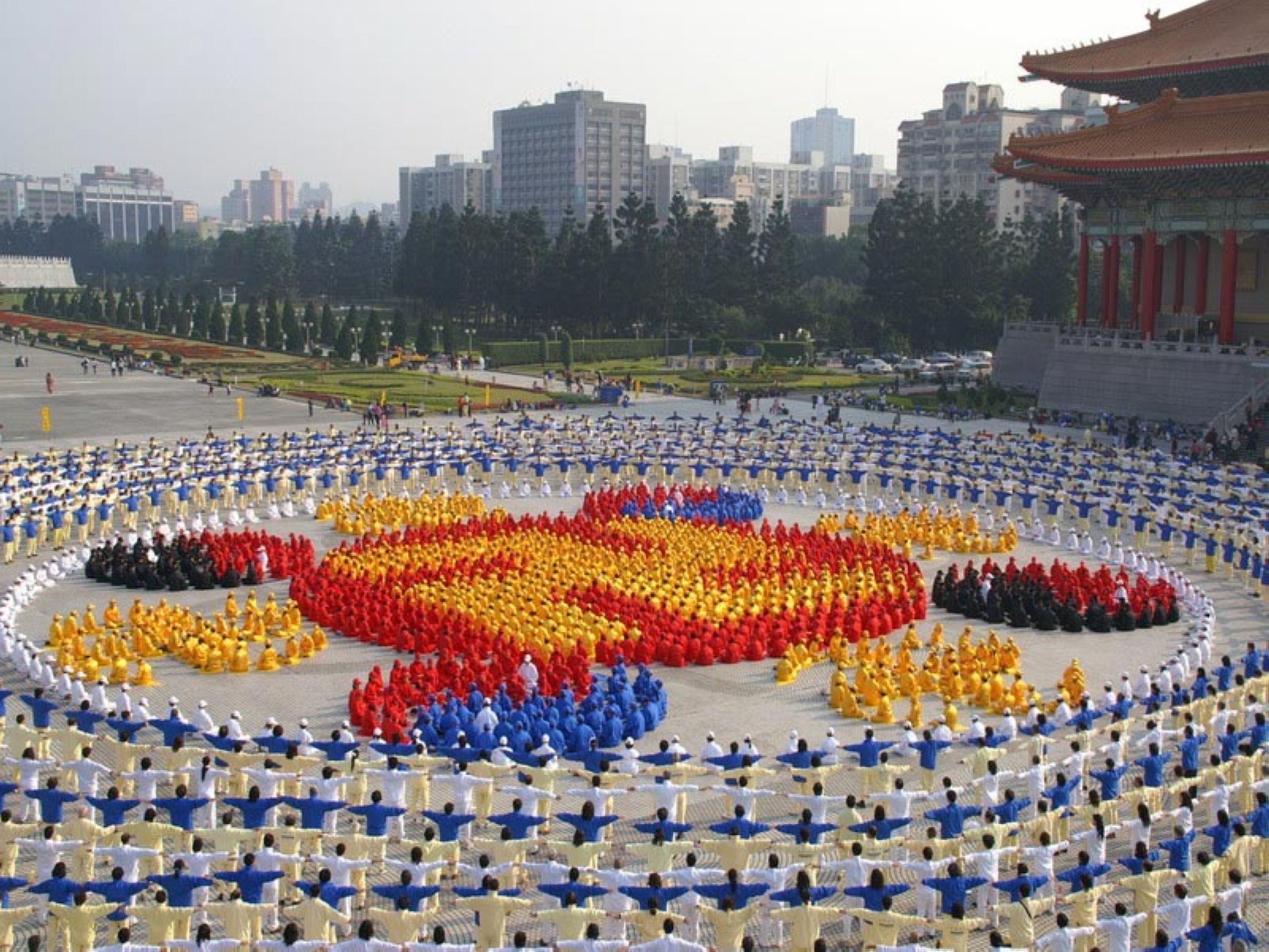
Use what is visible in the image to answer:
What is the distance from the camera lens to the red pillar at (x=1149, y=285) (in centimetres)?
5234

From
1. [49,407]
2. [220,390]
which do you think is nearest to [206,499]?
[49,407]

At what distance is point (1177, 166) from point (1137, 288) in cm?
1016

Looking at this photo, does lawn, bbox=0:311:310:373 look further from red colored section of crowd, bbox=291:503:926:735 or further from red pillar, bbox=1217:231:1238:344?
red colored section of crowd, bbox=291:503:926:735

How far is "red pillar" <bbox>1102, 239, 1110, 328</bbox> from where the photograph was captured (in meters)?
56.1

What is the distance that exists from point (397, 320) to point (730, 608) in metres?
54.0

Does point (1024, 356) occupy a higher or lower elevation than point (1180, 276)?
lower

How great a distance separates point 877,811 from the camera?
14.4 metres

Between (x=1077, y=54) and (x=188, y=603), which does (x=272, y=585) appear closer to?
(x=188, y=603)

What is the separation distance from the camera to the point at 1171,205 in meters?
52.0

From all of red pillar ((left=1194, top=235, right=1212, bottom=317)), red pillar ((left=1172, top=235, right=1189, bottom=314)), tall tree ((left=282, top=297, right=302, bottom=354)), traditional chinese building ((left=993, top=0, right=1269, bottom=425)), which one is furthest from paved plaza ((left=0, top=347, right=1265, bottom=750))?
tall tree ((left=282, top=297, right=302, bottom=354))

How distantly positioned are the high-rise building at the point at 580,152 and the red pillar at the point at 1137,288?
12060 centimetres

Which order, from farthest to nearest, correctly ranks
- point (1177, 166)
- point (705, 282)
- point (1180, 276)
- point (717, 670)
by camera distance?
1. point (705, 282)
2. point (1180, 276)
3. point (1177, 166)
4. point (717, 670)

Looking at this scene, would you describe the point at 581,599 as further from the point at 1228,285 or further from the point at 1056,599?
the point at 1228,285

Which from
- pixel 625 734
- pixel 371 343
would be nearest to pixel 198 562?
pixel 625 734
